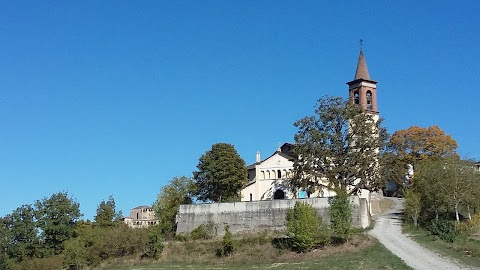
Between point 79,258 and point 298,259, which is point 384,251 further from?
point 79,258

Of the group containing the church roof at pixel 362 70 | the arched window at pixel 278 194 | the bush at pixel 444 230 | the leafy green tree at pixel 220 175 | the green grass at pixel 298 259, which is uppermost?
the church roof at pixel 362 70

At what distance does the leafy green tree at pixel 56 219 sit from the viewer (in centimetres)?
7544

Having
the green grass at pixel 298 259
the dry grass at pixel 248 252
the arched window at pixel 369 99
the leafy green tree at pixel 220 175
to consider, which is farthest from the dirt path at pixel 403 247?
the arched window at pixel 369 99

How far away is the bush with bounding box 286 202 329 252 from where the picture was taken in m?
50.1

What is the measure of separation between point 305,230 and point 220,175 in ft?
64.8

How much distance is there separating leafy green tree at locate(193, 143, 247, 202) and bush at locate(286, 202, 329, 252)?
17.1 m

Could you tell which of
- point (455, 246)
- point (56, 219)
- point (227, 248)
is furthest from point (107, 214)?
point (455, 246)

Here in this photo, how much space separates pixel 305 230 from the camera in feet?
165

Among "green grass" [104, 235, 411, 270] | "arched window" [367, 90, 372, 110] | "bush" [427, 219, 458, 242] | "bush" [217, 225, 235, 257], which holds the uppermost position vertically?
"arched window" [367, 90, 372, 110]

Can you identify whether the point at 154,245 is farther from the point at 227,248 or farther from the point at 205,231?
the point at 227,248

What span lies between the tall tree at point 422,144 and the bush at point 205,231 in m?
27.3

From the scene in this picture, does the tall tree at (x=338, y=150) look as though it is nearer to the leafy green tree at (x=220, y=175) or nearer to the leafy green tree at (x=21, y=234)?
the leafy green tree at (x=220, y=175)

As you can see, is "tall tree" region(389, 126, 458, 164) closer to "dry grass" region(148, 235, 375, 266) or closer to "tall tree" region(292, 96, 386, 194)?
"tall tree" region(292, 96, 386, 194)

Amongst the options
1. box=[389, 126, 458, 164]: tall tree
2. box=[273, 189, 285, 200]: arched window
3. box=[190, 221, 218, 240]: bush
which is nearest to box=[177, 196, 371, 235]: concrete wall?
box=[190, 221, 218, 240]: bush
